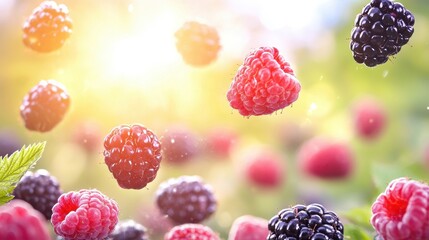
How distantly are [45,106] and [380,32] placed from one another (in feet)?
1.22

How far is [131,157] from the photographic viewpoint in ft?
2.27

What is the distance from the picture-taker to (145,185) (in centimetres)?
70

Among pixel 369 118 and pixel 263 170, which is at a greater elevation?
pixel 369 118

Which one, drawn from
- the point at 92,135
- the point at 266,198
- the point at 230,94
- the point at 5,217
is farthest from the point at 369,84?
the point at 5,217

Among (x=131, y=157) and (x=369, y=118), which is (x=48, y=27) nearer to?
(x=131, y=157)

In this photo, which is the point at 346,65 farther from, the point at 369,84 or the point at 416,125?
the point at 416,125

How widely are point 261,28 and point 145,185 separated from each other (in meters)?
1.34

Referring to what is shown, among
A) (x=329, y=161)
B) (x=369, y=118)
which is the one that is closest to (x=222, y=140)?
(x=329, y=161)

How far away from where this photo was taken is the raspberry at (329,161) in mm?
1903

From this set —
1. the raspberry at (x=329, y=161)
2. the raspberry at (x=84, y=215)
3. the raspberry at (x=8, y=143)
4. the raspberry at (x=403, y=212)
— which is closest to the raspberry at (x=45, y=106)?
the raspberry at (x=84, y=215)

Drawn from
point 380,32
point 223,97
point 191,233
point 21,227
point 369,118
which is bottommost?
point 21,227

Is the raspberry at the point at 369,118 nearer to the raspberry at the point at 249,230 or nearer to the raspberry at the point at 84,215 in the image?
the raspberry at the point at 249,230

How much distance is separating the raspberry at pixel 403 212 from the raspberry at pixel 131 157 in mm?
217

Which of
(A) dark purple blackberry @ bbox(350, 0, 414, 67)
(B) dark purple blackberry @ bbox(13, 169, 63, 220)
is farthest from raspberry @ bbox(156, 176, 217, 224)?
(A) dark purple blackberry @ bbox(350, 0, 414, 67)
